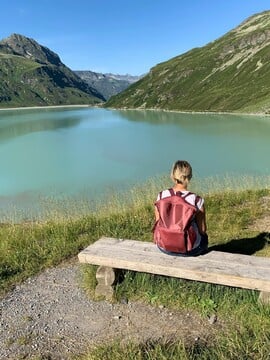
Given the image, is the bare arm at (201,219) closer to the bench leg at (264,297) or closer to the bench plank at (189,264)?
the bench plank at (189,264)

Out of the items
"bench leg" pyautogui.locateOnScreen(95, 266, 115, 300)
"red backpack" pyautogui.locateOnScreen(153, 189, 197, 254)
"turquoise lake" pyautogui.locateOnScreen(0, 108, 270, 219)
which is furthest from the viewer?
"turquoise lake" pyautogui.locateOnScreen(0, 108, 270, 219)

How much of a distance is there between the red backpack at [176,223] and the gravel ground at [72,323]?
0.96 metres

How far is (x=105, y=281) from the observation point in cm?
648

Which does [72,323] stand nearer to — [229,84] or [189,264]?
[189,264]

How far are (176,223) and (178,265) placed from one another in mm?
607

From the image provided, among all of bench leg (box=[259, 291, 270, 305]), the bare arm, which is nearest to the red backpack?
the bare arm

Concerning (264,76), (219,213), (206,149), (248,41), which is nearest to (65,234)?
(219,213)

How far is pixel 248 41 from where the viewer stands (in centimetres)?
19050

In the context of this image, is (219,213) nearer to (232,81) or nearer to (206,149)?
(206,149)

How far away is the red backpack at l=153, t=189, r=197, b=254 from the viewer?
6.01m

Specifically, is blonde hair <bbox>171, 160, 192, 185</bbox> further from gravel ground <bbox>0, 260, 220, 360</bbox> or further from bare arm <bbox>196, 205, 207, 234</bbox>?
gravel ground <bbox>0, 260, 220, 360</bbox>

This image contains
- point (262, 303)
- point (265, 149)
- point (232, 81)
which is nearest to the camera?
point (262, 303)

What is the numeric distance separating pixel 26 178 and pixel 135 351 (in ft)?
93.6

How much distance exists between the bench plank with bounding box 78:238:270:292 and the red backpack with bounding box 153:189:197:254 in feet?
0.63
